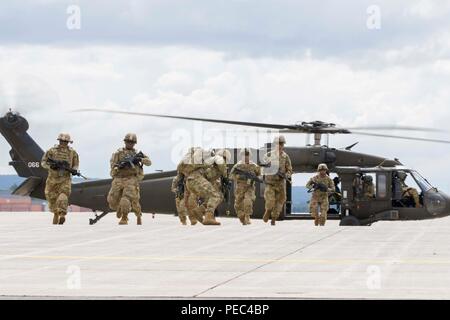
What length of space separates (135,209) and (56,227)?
1973mm

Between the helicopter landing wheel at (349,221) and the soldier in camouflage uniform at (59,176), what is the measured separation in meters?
7.50

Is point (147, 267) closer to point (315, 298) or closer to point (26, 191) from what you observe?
point (315, 298)

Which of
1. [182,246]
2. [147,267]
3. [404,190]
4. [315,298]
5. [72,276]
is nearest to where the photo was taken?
[315,298]

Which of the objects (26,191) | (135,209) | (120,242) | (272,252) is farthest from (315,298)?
(26,191)

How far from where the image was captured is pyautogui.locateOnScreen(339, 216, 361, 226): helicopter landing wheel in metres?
27.8

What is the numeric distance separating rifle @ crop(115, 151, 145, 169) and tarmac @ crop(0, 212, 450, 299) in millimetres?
2904

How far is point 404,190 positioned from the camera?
28.0 meters

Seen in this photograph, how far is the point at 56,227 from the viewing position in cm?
2477

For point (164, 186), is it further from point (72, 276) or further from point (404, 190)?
point (72, 276)

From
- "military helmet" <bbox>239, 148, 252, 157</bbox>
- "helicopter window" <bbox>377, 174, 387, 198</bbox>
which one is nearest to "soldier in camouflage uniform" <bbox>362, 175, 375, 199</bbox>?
"helicopter window" <bbox>377, 174, 387, 198</bbox>

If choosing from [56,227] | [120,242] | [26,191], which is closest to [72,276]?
[120,242]

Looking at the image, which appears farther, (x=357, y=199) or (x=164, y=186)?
(x=164, y=186)

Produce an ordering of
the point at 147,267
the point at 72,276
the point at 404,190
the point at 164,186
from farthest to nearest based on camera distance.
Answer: the point at 164,186, the point at 404,190, the point at 147,267, the point at 72,276

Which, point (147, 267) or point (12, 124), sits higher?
point (12, 124)
